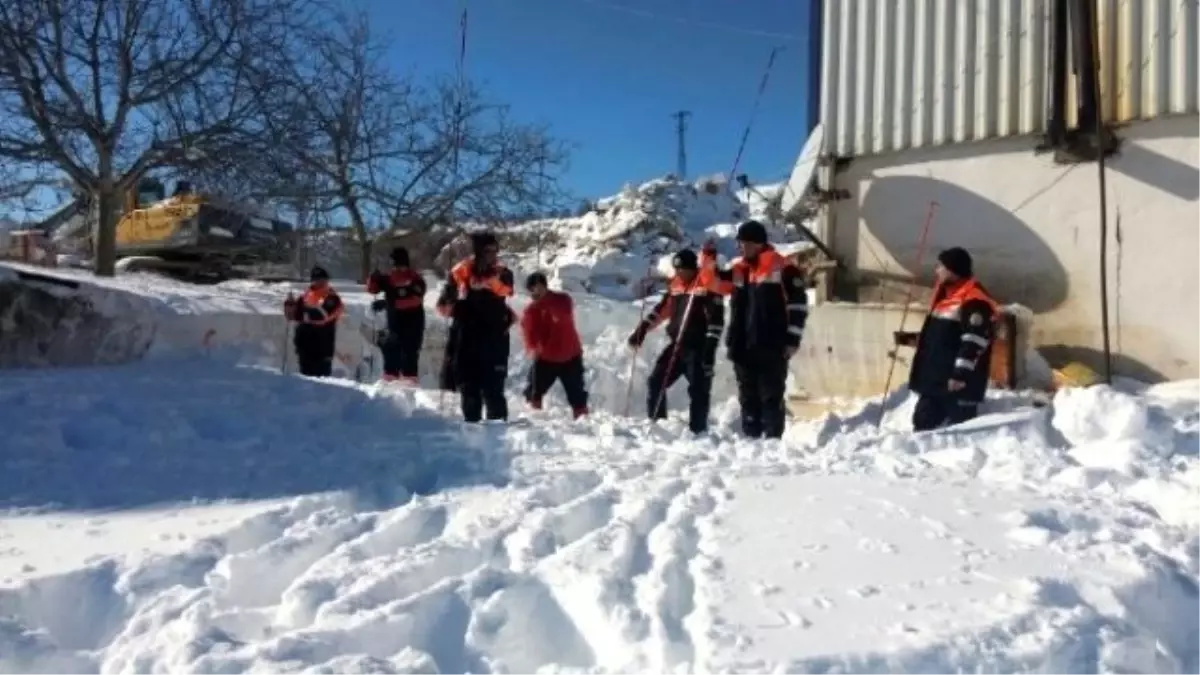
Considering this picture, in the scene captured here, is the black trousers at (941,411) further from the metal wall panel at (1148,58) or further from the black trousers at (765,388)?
the metal wall panel at (1148,58)

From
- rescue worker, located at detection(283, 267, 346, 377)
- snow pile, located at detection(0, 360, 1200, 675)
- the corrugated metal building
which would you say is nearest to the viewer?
snow pile, located at detection(0, 360, 1200, 675)

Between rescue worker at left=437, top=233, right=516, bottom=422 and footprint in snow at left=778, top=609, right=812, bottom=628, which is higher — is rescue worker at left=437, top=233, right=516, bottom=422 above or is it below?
above

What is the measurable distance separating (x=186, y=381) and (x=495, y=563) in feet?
17.3

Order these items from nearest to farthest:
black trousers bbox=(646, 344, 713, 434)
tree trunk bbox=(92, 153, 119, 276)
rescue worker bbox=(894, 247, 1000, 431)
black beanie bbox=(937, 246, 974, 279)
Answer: rescue worker bbox=(894, 247, 1000, 431)
black beanie bbox=(937, 246, 974, 279)
black trousers bbox=(646, 344, 713, 434)
tree trunk bbox=(92, 153, 119, 276)

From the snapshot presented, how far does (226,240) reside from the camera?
72.9ft

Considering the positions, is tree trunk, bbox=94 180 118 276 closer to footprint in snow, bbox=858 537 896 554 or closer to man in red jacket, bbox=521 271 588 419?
man in red jacket, bbox=521 271 588 419

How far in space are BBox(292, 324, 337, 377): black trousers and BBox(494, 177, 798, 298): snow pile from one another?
13057 millimetres

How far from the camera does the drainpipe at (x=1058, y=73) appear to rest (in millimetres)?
8664

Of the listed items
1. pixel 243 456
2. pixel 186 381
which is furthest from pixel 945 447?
pixel 186 381

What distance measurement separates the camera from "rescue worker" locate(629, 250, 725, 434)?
8.01 meters

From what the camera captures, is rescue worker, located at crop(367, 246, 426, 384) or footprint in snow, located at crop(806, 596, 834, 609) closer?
footprint in snow, located at crop(806, 596, 834, 609)

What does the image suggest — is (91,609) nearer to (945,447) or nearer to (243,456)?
(243,456)

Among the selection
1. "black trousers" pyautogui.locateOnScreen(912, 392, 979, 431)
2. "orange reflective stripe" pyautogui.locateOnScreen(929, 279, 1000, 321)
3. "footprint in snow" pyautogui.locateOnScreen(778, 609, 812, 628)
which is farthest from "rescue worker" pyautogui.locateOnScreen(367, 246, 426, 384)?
"footprint in snow" pyautogui.locateOnScreen(778, 609, 812, 628)

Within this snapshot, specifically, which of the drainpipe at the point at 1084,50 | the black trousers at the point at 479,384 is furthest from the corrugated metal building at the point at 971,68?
the black trousers at the point at 479,384
